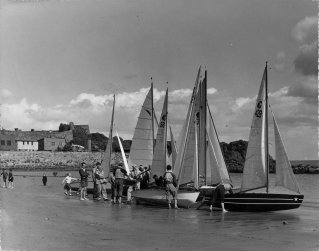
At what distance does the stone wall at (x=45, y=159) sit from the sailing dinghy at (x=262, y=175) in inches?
4243

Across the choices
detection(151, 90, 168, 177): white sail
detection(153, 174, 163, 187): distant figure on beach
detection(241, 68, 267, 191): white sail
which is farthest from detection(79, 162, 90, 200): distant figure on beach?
detection(241, 68, 267, 191): white sail

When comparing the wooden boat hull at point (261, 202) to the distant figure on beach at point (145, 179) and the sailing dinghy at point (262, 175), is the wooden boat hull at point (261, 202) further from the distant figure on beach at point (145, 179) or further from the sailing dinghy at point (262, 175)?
the distant figure on beach at point (145, 179)

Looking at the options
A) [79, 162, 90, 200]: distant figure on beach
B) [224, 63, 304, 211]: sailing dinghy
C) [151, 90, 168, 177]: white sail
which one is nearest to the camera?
[224, 63, 304, 211]: sailing dinghy

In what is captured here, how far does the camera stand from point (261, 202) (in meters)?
22.5

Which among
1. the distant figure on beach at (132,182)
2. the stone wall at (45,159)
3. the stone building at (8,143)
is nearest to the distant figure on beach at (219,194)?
the distant figure on beach at (132,182)

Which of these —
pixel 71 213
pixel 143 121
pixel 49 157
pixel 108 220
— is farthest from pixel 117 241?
pixel 49 157

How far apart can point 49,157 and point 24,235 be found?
125 meters

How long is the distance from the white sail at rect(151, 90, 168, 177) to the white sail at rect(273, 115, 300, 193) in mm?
6577

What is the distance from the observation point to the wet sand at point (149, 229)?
43.5 ft

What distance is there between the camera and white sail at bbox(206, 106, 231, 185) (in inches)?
987

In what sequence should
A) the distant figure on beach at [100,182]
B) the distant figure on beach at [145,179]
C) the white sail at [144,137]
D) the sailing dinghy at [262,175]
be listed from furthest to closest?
the white sail at [144,137] → the distant figure on beach at [145,179] → the distant figure on beach at [100,182] → the sailing dinghy at [262,175]

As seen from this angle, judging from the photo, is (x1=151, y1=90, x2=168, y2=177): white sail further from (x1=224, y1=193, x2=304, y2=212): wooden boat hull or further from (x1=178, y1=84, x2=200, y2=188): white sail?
(x1=224, y1=193, x2=304, y2=212): wooden boat hull

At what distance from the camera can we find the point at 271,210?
74.0 feet

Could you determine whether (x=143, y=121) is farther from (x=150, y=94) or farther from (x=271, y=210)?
(x=271, y=210)
